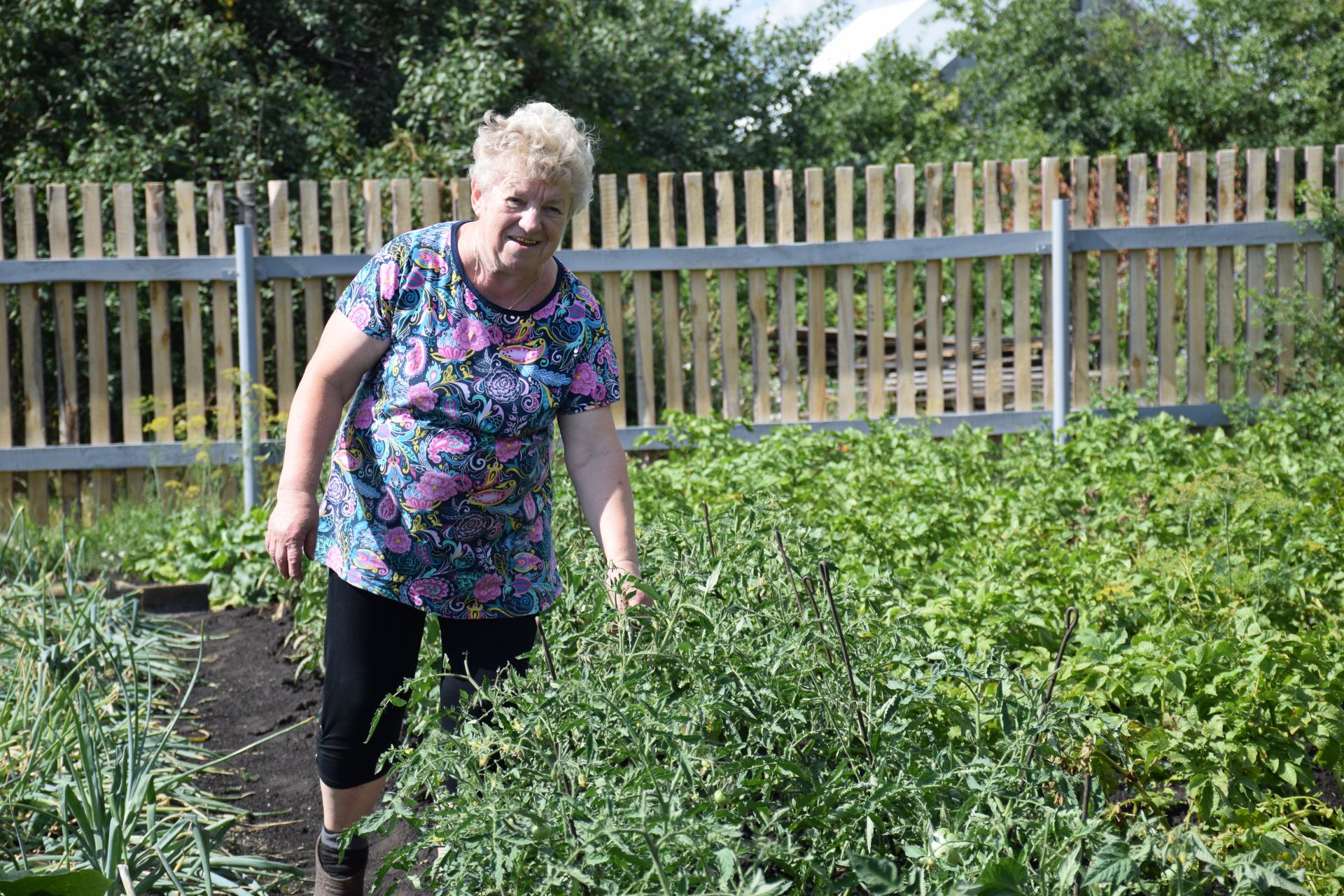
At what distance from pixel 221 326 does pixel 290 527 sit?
4290 millimetres

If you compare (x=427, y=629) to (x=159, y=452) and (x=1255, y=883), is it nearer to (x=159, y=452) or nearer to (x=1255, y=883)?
(x=1255, y=883)

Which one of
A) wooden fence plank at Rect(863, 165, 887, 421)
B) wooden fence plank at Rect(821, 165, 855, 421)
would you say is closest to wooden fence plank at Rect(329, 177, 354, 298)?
wooden fence plank at Rect(821, 165, 855, 421)

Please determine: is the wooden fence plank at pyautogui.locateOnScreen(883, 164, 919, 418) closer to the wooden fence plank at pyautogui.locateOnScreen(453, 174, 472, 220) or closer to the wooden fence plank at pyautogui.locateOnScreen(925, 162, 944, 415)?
the wooden fence plank at pyautogui.locateOnScreen(925, 162, 944, 415)

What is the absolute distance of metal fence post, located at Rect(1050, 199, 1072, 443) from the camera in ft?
21.3

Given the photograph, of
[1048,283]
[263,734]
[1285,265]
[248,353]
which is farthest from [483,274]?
[1285,265]

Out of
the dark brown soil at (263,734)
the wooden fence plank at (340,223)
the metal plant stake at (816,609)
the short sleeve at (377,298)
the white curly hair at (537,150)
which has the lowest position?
the dark brown soil at (263,734)

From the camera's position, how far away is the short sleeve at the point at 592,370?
8.20 feet

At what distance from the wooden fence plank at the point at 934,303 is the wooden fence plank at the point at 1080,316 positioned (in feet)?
2.21

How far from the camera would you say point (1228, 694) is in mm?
2463

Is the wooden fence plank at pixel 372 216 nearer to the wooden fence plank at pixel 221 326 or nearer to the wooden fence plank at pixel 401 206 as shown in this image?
the wooden fence plank at pixel 401 206

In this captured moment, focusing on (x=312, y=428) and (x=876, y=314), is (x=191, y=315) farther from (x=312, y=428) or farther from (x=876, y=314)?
(x=312, y=428)

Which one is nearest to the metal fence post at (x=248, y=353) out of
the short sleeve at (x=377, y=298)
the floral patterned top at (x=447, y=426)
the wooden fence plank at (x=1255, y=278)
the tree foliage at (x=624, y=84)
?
the tree foliage at (x=624, y=84)

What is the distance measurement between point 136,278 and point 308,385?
4.34m

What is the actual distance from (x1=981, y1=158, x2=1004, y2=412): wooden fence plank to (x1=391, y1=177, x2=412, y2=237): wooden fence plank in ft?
9.50
